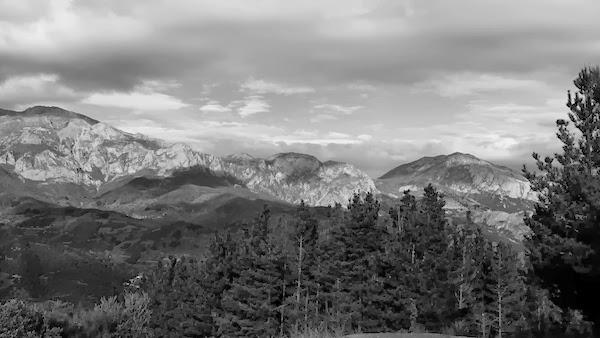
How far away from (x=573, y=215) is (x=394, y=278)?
24004 mm

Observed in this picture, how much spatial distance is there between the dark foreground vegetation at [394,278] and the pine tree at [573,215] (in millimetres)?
50

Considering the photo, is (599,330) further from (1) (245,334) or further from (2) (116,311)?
(1) (245,334)

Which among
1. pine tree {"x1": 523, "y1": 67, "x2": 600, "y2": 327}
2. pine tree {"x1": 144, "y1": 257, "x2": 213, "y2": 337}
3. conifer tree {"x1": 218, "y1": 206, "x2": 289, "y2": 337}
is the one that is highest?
pine tree {"x1": 523, "y1": 67, "x2": 600, "y2": 327}

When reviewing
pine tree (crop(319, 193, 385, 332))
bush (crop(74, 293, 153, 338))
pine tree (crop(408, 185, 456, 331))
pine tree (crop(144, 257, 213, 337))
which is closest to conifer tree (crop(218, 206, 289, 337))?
pine tree (crop(319, 193, 385, 332))

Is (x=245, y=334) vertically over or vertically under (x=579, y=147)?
under

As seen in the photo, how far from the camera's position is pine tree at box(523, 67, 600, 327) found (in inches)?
744

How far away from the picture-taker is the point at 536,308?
5434 cm

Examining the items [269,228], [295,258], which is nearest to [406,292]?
[295,258]

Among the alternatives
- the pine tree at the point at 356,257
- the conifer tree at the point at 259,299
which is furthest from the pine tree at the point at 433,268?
the conifer tree at the point at 259,299

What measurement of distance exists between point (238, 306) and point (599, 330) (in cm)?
3741

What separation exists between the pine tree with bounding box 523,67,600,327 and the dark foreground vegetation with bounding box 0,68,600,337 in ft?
0.16

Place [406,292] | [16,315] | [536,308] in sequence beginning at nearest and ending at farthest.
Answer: [16,315] < [406,292] < [536,308]

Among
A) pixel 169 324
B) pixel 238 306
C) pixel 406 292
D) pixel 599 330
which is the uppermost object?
pixel 599 330

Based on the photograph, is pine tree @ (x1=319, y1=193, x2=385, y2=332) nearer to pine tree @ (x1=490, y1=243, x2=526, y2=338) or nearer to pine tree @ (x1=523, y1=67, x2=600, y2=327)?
pine tree @ (x1=490, y1=243, x2=526, y2=338)
